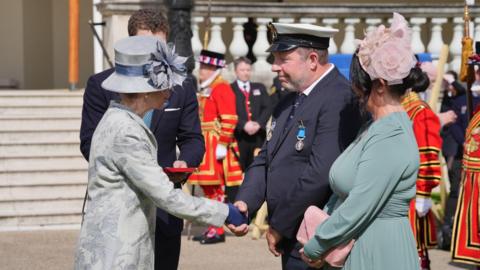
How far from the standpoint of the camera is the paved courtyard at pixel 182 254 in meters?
8.97

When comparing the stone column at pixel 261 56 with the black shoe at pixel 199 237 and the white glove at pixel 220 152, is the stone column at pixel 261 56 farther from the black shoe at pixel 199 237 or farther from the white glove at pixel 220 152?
the black shoe at pixel 199 237

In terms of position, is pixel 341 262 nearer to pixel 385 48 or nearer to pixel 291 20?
pixel 385 48

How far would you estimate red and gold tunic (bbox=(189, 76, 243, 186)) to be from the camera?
1048 cm

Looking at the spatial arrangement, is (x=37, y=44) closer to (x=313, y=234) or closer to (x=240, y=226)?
(x=240, y=226)

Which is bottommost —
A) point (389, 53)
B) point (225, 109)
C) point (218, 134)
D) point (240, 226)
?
point (218, 134)

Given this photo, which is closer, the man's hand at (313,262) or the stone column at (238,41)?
the man's hand at (313,262)

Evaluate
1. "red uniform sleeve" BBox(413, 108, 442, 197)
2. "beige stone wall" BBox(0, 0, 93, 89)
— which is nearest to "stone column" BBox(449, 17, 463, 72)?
"red uniform sleeve" BBox(413, 108, 442, 197)

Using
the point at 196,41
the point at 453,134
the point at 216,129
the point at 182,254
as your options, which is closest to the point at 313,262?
the point at 182,254

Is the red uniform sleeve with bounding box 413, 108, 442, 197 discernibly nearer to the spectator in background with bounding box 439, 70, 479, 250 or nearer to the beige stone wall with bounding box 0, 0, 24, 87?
the spectator in background with bounding box 439, 70, 479, 250

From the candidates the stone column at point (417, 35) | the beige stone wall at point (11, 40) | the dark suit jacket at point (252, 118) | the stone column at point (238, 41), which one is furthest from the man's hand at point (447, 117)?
the beige stone wall at point (11, 40)

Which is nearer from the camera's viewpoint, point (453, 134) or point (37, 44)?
point (453, 134)

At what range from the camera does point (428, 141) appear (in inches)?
295

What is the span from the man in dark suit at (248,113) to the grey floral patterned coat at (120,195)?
6.73 metres

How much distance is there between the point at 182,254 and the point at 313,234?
525 cm
